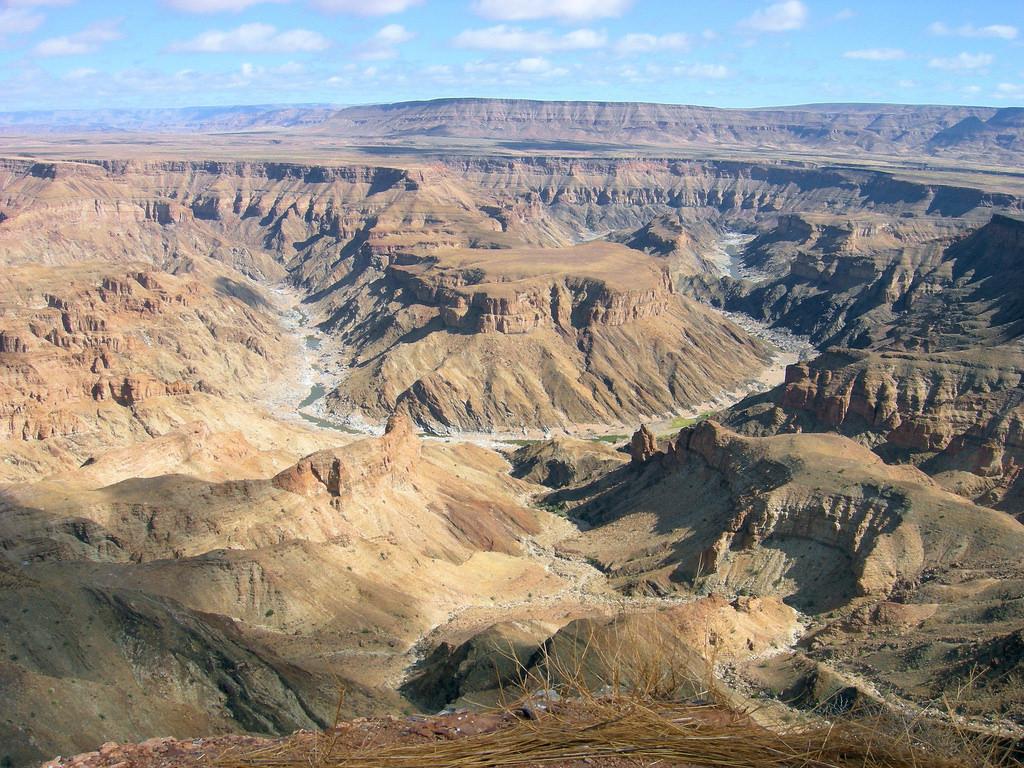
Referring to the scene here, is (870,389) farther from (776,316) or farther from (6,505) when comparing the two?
(776,316)

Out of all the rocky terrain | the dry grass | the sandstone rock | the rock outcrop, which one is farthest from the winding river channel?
the dry grass

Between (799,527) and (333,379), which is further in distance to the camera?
(333,379)

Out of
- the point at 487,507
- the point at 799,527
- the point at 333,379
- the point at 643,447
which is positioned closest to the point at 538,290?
the point at 333,379

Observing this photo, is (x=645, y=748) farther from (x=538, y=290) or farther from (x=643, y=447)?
(x=538, y=290)

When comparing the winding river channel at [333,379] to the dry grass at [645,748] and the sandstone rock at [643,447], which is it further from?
the dry grass at [645,748]

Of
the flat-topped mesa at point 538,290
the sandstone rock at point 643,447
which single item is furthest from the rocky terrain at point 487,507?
the sandstone rock at point 643,447

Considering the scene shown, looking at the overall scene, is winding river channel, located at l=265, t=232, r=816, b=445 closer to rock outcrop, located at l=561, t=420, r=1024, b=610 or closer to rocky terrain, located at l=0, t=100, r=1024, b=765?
rocky terrain, located at l=0, t=100, r=1024, b=765

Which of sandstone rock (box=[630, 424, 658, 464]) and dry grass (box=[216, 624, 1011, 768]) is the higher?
dry grass (box=[216, 624, 1011, 768])

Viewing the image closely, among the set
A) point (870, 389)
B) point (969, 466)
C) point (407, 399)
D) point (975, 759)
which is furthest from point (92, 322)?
point (975, 759)
